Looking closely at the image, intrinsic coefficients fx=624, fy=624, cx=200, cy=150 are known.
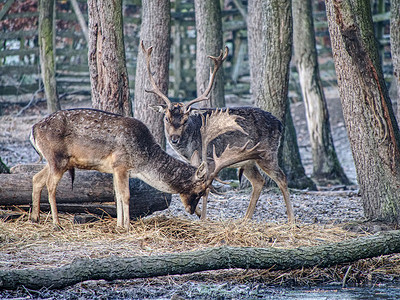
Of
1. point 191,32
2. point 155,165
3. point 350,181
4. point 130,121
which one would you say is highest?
point 191,32

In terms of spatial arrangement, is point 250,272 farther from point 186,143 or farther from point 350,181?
point 350,181

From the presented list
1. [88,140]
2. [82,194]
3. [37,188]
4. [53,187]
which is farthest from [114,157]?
[37,188]

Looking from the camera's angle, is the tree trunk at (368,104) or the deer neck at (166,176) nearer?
the tree trunk at (368,104)

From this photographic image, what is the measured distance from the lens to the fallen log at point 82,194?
7.67m

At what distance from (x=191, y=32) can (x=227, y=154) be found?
45.7 feet

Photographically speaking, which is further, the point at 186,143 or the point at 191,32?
the point at 191,32

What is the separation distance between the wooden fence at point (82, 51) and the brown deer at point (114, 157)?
29.3ft

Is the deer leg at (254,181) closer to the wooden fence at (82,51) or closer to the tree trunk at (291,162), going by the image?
the tree trunk at (291,162)

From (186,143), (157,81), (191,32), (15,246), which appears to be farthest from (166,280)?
(191,32)

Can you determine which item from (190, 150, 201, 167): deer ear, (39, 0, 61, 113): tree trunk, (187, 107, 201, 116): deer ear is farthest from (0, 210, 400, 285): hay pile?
(39, 0, 61, 113): tree trunk

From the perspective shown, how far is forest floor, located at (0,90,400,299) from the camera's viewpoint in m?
5.52

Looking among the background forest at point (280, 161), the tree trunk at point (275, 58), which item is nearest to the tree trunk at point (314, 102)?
the background forest at point (280, 161)

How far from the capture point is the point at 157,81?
9.66 m

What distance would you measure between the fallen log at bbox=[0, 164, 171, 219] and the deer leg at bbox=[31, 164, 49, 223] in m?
0.14
